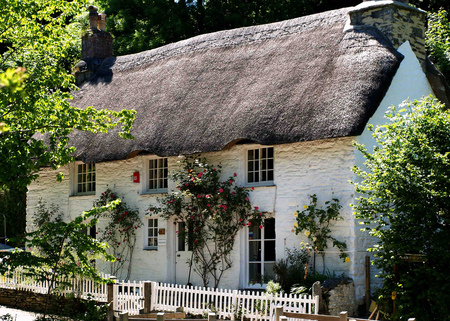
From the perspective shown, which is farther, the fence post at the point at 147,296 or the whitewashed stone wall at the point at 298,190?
the whitewashed stone wall at the point at 298,190

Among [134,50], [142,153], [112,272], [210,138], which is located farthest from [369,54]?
[134,50]

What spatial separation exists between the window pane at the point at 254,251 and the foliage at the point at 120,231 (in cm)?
345

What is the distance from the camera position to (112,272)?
647 inches

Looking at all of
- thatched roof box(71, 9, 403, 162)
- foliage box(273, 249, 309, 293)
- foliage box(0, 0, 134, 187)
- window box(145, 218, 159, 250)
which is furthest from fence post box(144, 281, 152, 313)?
window box(145, 218, 159, 250)

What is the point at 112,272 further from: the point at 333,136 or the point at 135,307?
the point at 333,136

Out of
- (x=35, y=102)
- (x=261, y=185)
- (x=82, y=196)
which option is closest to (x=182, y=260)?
(x=261, y=185)

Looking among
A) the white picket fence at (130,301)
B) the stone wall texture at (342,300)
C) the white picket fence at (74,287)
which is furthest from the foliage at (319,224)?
the white picket fence at (74,287)

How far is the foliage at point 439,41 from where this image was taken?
18.4m

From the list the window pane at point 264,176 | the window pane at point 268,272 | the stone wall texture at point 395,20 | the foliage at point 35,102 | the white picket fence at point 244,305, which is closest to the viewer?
the foliage at point 35,102

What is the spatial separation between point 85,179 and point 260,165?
255 inches

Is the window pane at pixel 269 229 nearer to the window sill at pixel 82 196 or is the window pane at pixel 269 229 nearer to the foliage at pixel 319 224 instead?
the foliage at pixel 319 224

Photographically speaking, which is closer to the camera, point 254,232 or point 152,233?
point 254,232

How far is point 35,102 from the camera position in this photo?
9430 mm

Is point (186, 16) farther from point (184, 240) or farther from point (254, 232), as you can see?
point (254, 232)
